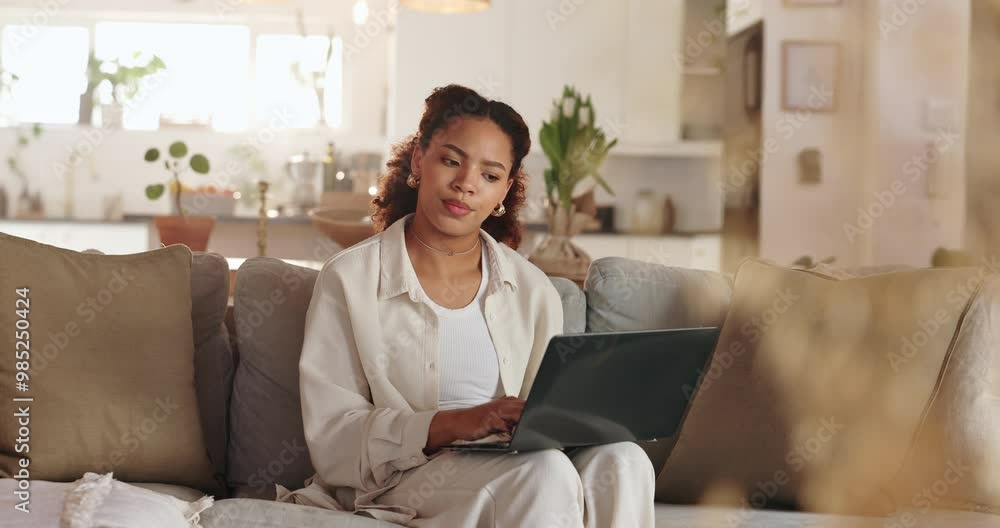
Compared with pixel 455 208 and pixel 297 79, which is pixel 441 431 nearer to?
pixel 455 208

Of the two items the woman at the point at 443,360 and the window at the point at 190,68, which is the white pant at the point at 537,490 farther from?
the window at the point at 190,68

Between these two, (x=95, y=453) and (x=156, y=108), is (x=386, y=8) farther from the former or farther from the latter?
(x=95, y=453)

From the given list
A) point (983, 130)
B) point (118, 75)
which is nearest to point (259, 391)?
point (983, 130)

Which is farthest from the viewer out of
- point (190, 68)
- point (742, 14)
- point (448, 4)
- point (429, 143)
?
point (190, 68)

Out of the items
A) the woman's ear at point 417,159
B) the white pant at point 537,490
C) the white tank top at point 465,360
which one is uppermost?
the woman's ear at point 417,159

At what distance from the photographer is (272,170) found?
6832mm

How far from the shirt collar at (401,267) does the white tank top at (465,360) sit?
6 cm

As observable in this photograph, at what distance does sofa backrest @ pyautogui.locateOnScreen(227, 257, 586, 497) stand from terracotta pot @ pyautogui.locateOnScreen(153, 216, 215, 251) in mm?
1263

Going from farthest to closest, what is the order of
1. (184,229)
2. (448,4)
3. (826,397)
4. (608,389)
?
(448,4) < (184,229) < (826,397) < (608,389)

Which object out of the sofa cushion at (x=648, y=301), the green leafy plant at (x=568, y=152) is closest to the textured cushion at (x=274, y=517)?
the sofa cushion at (x=648, y=301)

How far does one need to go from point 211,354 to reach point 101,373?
0.81 feet

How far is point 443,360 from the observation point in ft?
6.24

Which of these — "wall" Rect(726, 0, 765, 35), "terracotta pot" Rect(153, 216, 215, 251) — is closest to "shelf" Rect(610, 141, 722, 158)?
"wall" Rect(726, 0, 765, 35)

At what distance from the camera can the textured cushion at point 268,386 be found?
2.10 meters
